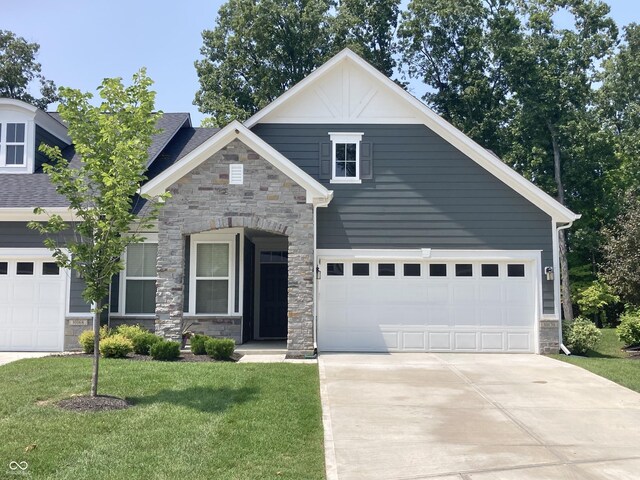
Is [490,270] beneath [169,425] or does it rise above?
above

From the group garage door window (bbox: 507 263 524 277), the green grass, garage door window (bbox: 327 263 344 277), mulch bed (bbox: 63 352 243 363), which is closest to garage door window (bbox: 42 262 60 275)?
mulch bed (bbox: 63 352 243 363)

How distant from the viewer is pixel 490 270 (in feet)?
49.4

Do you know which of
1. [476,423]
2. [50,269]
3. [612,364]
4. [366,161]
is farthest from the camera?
[366,161]

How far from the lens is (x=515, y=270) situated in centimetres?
1502

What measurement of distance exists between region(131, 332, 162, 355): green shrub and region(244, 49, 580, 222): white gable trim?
224 inches

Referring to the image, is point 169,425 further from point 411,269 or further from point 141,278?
point 411,269

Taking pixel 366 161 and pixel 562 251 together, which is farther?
pixel 562 251

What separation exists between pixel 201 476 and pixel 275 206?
8710mm

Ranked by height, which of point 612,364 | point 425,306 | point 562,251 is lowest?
point 612,364

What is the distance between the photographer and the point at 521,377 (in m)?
11.4

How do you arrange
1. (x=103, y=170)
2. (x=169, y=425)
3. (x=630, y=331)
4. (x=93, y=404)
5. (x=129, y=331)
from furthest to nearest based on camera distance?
(x=630, y=331), (x=129, y=331), (x=103, y=170), (x=93, y=404), (x=169, y=425)

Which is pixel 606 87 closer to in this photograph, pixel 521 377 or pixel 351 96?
pixel 351 96

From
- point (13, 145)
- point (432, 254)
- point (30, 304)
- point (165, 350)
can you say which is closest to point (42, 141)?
point (13, 145)

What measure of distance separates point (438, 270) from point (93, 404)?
923 centimetres
